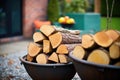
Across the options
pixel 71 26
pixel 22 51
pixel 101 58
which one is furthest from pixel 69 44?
pixel 71 26

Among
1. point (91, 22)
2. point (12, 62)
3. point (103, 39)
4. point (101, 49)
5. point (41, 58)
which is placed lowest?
point (12, 62)

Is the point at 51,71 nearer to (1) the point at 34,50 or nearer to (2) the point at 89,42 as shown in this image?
(1) the point at 34,50

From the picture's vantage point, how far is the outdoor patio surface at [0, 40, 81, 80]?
513 centimetres

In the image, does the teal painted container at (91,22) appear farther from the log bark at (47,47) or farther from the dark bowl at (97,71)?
the dark bowl at (97,71)

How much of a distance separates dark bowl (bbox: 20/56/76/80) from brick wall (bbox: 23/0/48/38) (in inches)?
234

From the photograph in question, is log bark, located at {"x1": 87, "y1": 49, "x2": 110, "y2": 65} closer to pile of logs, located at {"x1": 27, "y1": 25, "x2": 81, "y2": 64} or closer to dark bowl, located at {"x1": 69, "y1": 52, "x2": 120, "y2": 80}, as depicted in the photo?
dark bowl, located at {"x1": 69, "y1": 52, "x2": 120, "y2": 80}

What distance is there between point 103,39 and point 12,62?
328 centimetres

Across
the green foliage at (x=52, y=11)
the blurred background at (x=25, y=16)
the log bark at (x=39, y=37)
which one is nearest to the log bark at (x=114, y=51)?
the log bark at (x=39, y=37)

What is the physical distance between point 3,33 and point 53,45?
17.8 ft

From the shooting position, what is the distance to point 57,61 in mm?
4156

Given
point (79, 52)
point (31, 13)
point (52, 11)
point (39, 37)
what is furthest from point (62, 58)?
point (52, 11)

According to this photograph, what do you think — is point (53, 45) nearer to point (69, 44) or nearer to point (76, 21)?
point (69, 44)

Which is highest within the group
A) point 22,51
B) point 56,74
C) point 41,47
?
point 41,47

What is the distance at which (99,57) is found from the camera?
11.5ft
